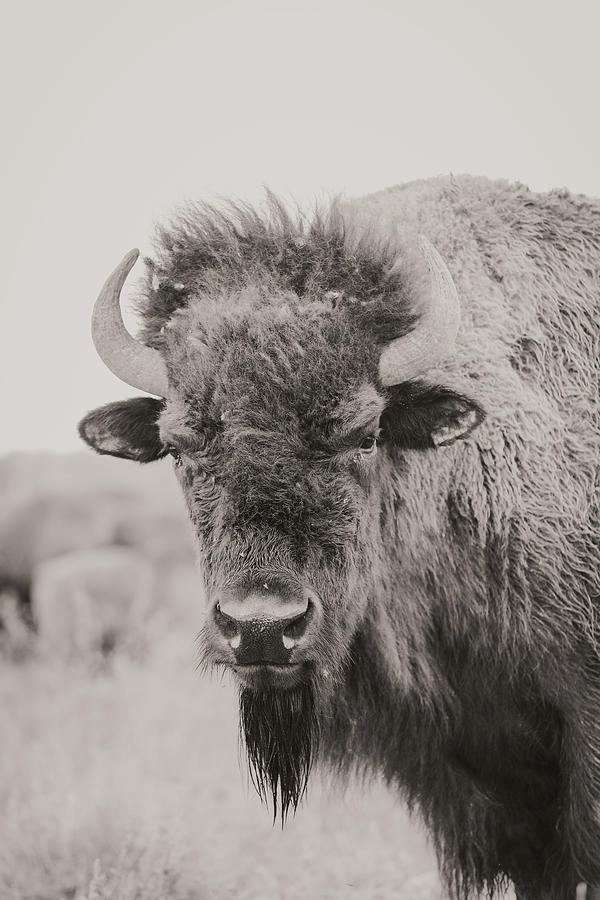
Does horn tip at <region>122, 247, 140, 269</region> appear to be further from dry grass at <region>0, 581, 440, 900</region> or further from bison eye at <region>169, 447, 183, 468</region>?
dry grass at <region>0, 581, 440, 900</region>

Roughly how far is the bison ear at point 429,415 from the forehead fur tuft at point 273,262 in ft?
0.90

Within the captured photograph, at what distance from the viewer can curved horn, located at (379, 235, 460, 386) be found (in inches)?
176

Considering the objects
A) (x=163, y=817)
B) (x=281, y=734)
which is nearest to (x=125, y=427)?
(x=281, y=734)

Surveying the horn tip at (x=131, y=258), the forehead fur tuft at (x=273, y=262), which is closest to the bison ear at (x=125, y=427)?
the forehead fur tuft at (x=273, y=262)

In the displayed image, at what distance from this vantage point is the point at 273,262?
4711 millimetres

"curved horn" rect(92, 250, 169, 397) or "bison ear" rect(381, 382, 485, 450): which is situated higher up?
"curved horn" rect(92, 250, 169, 397)

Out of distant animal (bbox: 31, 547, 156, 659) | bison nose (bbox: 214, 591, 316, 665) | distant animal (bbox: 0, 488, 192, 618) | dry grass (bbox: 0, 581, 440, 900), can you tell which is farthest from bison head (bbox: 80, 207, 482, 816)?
distant animal (bbox: 0, 488, 192, 618)

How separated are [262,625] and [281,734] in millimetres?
909

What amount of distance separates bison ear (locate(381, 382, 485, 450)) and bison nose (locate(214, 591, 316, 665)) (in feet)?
3.12

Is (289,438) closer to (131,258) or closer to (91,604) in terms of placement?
(131,258)

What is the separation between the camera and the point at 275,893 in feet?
20.1

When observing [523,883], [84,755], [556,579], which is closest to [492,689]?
[556,579]

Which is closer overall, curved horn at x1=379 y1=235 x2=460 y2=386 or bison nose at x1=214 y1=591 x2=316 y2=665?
bison nose at x1=214 y1=591 x2=316 y2=665

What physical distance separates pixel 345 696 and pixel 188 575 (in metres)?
11.6
